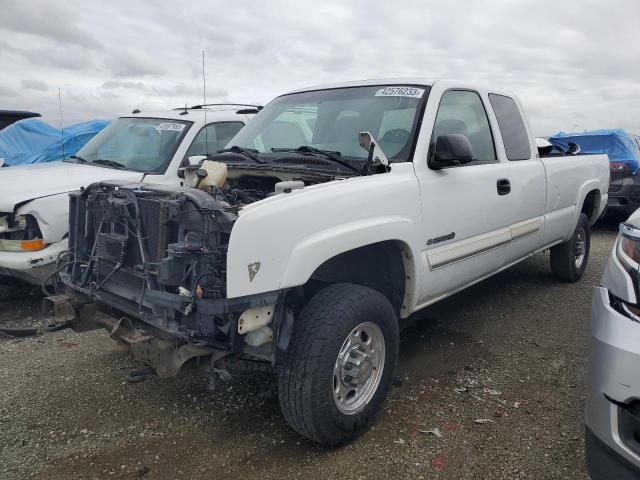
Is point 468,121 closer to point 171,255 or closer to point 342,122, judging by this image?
point 342,122

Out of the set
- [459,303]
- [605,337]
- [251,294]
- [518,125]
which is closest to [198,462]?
[251,294]

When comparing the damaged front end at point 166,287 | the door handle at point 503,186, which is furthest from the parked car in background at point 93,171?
the door handle at point 503,186

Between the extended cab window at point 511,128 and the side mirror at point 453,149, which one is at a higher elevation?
the extended cab window at point 511,128

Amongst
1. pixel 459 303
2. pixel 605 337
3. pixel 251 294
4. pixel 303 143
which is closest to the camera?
pixel 605 337

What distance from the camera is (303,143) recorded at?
378 centimetres

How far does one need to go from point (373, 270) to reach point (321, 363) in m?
0.93

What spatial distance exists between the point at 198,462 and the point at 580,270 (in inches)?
196

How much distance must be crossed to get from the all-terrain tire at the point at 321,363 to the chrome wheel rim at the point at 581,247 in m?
4.07

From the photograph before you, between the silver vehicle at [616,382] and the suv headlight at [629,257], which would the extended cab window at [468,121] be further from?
the silver vehicle at [616,382]

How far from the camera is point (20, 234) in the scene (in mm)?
4586

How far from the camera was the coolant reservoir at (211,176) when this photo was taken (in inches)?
133

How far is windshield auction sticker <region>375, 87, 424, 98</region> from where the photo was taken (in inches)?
145

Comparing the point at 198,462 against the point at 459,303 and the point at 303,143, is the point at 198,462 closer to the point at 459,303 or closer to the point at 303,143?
the point at 303,143

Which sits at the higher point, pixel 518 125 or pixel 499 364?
pixel 518 125
